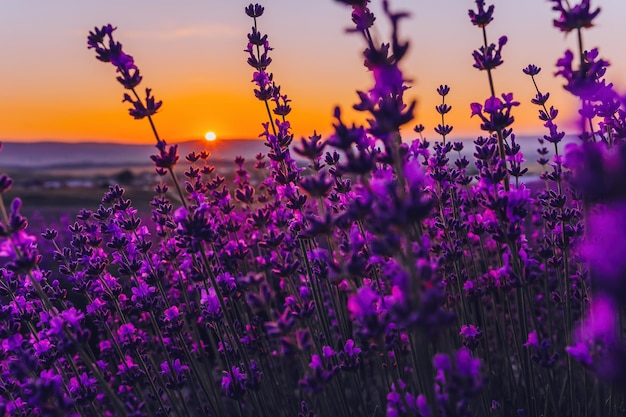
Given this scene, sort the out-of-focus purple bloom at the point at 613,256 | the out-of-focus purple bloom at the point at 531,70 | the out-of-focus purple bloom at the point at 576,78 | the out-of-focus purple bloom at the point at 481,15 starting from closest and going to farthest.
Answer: the out-of-focus purple bloom at the point at 613,256 < the out-of-focus purple bloom at the point at 576,78 < the out-of-focus purple bloom at the point at 481,15 < the out-of-focus purple bloom at the point at 531,70

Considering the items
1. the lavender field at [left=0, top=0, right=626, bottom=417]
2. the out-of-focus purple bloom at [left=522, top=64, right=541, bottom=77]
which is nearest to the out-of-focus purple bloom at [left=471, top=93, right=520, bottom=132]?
the lavender field at [left=0, top=0, right=626, bottom=417]

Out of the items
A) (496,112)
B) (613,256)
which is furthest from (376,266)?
(613,256)

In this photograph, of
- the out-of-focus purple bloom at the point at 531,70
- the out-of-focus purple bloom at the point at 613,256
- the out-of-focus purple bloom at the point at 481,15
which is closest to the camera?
the out-of-focus purple bloom at the point at 613,256

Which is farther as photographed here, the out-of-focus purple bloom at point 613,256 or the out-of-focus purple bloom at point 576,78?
the out-of-focus purple bloom at point 576,78

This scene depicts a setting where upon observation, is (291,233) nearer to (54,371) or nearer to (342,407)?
(342,407)

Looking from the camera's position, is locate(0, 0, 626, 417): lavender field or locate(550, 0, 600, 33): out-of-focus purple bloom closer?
locate(0, 0, 626, 417): lavender field

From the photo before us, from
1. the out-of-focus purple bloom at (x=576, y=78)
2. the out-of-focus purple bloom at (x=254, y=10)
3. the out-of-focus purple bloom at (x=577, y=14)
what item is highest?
the out-of-focus purple bloom at (x=254, y=10)

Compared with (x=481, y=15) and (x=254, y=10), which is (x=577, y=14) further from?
(x=254, y=10)

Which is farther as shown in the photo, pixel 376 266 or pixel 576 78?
pixel 376 266

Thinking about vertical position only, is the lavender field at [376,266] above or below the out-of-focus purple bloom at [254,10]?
below

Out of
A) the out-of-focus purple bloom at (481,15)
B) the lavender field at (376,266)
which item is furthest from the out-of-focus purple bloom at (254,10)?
the out-of-focus purple bloom at (481,15)

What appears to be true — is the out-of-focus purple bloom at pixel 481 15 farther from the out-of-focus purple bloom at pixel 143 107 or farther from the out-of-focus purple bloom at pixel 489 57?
the out-of-focus purple bloom at pixel 143 107

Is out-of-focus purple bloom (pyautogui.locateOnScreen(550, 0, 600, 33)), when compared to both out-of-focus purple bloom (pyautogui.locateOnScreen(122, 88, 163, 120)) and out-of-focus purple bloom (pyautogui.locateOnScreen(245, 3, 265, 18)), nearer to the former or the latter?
out-of-focus purple bloom (pyautogui.locateOnScreen(122, 88, 163, 120))

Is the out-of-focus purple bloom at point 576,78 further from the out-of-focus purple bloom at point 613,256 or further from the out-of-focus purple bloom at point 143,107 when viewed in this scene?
the out-of-focus purple bloom at point 143,107
